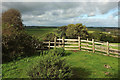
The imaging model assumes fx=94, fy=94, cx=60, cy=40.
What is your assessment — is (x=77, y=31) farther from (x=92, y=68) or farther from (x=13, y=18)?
(x=92, y=68)

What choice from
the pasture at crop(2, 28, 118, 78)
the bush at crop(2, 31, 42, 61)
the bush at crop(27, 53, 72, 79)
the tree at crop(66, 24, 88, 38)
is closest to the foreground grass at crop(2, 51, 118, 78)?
the pasture at crop(2, 28, 118, 78)

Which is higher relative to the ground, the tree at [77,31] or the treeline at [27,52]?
the tree at [77,31]

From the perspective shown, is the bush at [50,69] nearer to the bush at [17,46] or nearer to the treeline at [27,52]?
the treeline at [27,52]

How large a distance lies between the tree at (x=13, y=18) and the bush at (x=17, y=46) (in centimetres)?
255

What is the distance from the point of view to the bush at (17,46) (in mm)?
8773

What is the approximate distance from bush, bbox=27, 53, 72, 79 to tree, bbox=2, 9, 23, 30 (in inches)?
368

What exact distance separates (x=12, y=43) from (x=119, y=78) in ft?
30.2

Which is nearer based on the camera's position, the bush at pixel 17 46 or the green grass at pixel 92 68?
the green grass at pixel 92 68

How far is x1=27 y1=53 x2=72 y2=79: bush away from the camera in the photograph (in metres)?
3.63

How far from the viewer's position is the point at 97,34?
26.8 m

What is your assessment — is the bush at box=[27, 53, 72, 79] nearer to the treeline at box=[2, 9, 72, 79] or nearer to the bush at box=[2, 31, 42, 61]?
the treeline at box=[2, 9, 72, 79]

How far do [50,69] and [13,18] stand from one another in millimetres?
10568

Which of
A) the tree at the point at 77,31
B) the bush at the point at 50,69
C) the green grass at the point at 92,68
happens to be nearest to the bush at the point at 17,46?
the green grass at the point at 92,68

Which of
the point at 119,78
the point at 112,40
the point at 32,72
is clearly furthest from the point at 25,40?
the point at 112,40
